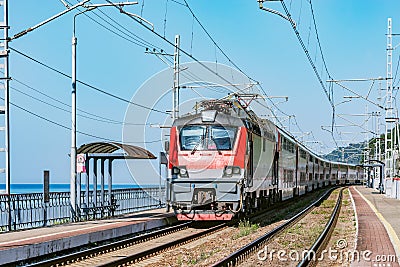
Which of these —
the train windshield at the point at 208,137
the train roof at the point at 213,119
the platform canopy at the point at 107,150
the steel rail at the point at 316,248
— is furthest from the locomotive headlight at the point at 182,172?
the steel rail at the point at 316,248

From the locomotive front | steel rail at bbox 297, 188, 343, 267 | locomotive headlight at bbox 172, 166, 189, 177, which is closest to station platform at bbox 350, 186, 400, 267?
steel rail at bbox 297, 188, 343, 267

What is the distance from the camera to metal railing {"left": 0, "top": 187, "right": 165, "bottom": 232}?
17.5 meters

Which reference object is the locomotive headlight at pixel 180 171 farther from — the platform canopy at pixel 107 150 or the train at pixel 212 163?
the platform canopy at pixel 107 150

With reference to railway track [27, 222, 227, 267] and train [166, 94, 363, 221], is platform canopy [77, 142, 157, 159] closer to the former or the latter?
train [166, 94, 363, 221]

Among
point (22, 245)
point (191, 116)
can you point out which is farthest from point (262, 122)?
point (22, 245)

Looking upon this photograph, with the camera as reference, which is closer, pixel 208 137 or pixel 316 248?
pixel 316 248

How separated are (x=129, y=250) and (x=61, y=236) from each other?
1.71m

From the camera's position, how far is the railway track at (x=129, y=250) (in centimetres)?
1301

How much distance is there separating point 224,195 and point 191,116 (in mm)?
2764

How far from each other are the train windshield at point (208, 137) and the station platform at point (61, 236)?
2.99 meters

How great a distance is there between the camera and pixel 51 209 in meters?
20.2

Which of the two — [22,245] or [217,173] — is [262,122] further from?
[22,245]

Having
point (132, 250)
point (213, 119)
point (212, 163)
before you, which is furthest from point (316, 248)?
point (213, 119)

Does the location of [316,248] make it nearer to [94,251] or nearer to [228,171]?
[228,171]
